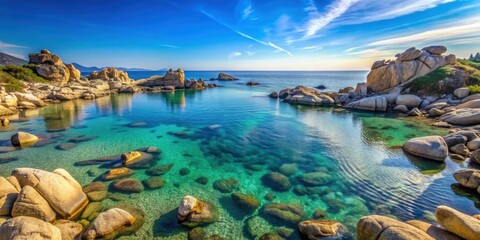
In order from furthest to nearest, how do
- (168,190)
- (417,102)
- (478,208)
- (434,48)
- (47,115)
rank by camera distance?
(434,48)
(417,102)
(47,115)
(168,190)
(478,208)

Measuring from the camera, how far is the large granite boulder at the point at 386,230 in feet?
20.8

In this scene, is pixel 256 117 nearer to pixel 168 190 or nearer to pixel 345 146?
pixel 345 146

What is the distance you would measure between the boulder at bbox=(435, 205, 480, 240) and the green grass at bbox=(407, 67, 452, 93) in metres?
37.8

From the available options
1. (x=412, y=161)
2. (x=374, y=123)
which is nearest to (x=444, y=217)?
(x=412, y=161)

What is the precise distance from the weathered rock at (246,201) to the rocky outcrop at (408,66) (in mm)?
41592

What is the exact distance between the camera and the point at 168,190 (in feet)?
39.4

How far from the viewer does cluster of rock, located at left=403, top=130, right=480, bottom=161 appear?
15.2 metres

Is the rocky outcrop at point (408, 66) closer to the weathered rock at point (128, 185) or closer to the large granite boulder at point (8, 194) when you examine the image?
the weathered rock at point (128, 185)

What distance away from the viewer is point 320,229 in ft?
27.7

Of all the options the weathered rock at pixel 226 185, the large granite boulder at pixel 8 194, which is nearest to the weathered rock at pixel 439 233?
the weathered rock at pixel 226 185

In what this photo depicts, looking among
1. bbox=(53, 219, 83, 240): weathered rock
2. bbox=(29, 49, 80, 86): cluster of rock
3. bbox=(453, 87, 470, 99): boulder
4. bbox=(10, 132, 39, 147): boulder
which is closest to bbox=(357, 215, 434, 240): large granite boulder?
bbox=(53, 219, 83, 240): weathered rock

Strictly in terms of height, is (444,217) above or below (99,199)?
above

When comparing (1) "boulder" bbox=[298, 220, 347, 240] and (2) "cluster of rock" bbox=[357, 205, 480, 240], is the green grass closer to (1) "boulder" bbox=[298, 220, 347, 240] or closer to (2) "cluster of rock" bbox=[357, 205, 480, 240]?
(2) "cluster of rock" bbox=[357, 205, 480, 240]

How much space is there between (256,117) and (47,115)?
2957cm
